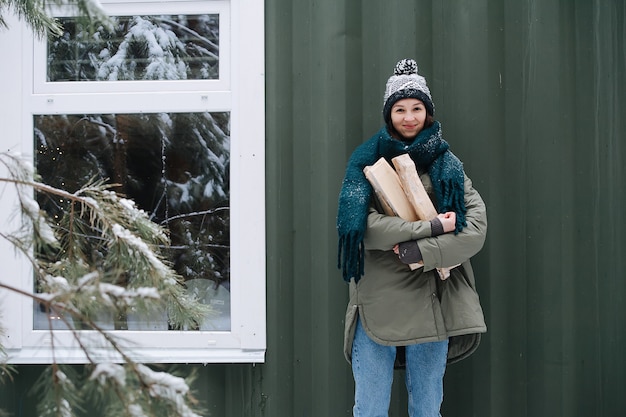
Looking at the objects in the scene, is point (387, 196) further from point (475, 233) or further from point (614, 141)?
point (614, 141)

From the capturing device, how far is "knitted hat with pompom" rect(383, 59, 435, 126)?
2479 millimetres

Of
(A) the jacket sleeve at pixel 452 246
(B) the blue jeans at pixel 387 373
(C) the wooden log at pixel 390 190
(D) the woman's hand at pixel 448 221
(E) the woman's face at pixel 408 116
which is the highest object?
(E) the woman's face at pixel 408 116

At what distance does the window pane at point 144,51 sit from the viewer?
3.06 meters

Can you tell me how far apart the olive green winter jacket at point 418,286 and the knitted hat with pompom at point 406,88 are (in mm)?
274

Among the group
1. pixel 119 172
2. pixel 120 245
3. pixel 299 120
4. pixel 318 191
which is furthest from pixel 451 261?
pixel 119 172

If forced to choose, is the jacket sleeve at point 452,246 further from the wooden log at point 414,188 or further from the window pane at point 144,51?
the window pane at point 144,51

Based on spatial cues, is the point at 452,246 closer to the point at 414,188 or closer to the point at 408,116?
the point at 414,188

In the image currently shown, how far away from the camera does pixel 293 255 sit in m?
3.01

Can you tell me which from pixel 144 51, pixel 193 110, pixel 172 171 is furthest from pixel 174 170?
pixel 144 51

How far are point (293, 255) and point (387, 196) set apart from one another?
0.74m

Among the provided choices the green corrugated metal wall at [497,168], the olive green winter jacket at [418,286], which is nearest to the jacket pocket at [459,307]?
the olive green winter jacket at [418,286]

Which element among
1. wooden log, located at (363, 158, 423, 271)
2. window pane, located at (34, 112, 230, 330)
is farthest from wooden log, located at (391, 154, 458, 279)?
window pane, located at (34, 112, 230, 330)

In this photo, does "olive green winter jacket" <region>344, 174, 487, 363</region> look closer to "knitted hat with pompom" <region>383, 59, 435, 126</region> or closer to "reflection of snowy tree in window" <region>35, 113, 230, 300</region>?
"knitted hat with pompom" <region>383, 59, 435, 126</region>

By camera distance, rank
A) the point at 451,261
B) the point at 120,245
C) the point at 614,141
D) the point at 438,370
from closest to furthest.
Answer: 1. the point at 120,245
2. the point at 451,261
3. the point at 438,370
4. the point at 614,141
